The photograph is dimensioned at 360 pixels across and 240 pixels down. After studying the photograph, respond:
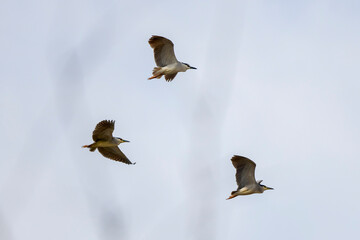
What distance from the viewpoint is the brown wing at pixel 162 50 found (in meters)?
21.4

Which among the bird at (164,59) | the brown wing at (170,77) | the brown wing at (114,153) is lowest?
the brown wing at (114,153)

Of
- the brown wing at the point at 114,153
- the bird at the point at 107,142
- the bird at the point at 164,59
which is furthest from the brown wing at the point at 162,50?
the brown wing at the point at 114,153

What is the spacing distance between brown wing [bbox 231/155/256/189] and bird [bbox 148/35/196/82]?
4445mm

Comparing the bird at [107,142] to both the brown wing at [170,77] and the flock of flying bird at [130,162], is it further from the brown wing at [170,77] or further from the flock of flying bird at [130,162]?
the brown wing at [170,77]

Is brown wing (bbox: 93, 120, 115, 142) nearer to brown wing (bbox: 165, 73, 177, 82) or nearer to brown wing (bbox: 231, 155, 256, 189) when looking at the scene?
brown wing (bbox: 165, 73, 177, 82)

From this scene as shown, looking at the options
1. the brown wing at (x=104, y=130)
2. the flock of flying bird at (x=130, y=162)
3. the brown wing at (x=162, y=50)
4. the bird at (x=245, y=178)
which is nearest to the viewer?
the bird at (x=245, y=178)

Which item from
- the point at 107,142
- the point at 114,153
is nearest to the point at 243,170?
the point at 107,142

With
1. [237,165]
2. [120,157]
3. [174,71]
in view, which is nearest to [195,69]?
[174,71]

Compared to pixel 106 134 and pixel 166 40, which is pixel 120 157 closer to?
pixel 106 134

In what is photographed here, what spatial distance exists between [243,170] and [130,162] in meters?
4.65

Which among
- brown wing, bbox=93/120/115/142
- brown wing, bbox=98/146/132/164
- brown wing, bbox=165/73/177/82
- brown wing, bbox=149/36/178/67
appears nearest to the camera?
brown wing, bbox=93/120/115/142

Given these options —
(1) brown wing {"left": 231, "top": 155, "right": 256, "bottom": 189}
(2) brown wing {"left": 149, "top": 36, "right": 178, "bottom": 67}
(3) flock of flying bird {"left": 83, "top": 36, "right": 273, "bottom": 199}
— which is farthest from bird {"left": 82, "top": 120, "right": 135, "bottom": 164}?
(1) brown wing {"left": 231, "top": 155, "right": 256, "bottom": 189}

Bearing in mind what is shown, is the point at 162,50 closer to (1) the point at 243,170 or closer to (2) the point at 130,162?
(2) the point at 130,162

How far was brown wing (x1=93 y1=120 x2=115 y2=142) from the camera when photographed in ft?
64.3
